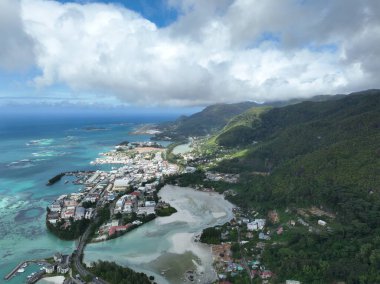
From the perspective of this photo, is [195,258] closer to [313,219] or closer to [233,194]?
[313,219]

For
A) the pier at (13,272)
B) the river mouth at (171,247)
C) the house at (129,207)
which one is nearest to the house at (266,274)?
the river mouth at (171,247)

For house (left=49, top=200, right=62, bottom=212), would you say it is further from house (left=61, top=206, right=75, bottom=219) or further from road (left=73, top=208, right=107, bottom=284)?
road (left=73, top=208, right=107, bottom=284)

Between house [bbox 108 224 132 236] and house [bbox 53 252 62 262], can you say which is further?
house [bbox 108 224 132 236]

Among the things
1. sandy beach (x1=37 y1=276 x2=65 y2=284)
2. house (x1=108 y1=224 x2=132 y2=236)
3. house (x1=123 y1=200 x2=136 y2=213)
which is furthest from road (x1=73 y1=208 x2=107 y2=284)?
house (x1=123 y1=200 x2=136 y2=213)

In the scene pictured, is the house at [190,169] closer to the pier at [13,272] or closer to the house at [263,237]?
the house at [263,237]

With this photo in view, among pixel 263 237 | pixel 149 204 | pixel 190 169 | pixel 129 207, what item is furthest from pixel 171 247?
pixel 190 169

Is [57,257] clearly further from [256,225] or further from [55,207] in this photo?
[256,225]

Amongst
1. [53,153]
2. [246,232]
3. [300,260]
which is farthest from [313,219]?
[53,153]
